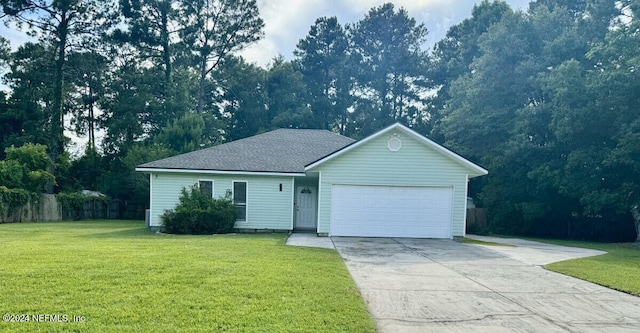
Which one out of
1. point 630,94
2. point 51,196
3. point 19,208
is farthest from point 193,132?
point 630,94

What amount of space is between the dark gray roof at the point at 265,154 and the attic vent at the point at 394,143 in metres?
2.95

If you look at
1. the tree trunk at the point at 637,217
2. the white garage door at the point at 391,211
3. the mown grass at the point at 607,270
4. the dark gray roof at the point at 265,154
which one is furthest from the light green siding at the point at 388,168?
the tree trunk at the point at 637,217

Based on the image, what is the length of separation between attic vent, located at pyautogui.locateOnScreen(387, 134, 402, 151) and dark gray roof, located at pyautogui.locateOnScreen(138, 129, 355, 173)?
295 centimetres

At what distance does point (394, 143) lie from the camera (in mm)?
13859

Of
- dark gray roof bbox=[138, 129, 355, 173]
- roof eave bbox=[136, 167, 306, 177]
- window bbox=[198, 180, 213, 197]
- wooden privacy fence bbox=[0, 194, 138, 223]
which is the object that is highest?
dark gray roof bbox=[138, 129, 355, 173]

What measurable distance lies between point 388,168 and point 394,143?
0.94 meters

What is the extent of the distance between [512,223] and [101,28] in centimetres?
3180

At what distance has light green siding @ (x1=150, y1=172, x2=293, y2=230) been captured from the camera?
1466cm

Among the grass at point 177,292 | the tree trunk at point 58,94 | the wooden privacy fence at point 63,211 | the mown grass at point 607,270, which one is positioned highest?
the tree trunk at point 58,94

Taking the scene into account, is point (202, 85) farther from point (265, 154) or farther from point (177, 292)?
point (177, 292)

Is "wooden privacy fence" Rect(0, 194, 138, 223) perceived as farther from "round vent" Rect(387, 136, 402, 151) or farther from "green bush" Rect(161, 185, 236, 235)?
"round vent" Rect(387, 136, 402, 151)

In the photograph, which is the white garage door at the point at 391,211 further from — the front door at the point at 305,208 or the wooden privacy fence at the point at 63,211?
the wooden privacy fence at the point at 63,211

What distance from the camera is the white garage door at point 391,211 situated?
546 inches

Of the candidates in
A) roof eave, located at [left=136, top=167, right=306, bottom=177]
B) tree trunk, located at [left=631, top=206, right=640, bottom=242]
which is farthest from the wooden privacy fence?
tree trunk, located at [left=631, top=206, right=640, bottom=242]
